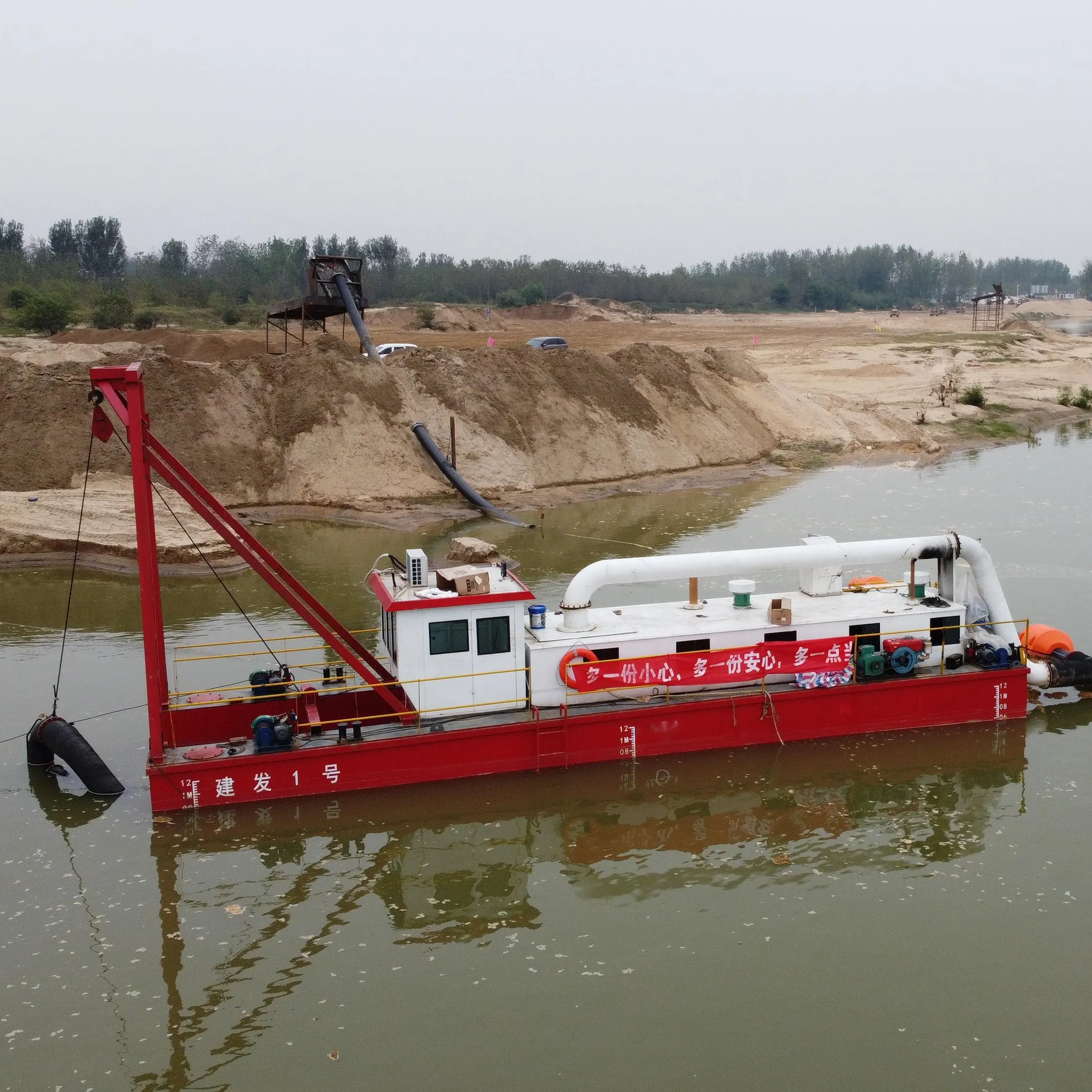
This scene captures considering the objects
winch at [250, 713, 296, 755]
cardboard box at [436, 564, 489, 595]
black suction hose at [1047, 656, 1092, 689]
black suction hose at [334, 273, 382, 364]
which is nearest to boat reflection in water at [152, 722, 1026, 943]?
winch at [250, 713, 296, 755]

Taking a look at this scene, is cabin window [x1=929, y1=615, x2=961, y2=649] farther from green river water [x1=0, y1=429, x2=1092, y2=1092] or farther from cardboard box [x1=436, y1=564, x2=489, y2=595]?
cardboard box [x1=436, y1=564, x2=489, y2=595]

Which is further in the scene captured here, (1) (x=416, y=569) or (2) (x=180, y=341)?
(2) (x=180, y=341)

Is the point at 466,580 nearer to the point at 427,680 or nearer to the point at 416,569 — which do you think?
the point at 416,569

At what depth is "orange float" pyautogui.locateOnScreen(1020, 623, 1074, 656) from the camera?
68.6ft

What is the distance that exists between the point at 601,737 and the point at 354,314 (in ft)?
105

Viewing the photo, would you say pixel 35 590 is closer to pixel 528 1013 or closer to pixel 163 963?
pixel 163 963

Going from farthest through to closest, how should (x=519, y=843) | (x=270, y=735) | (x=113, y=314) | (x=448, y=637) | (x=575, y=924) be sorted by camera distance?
(x=113, y=314) → (x=448, y=637) → (x=270, y=735) → (x=519, y=843) → (x=575, y=924)

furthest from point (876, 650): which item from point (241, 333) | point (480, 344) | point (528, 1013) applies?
point (241, 333)

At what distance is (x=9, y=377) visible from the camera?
4053cm

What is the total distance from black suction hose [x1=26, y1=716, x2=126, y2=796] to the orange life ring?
6975 millimetres

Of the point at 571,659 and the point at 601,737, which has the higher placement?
the point at 571,659

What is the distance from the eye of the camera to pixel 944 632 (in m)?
19.5

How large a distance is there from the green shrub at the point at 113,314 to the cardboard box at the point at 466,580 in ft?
A: 194

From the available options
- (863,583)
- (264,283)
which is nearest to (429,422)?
(863,583)
